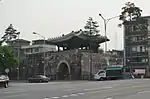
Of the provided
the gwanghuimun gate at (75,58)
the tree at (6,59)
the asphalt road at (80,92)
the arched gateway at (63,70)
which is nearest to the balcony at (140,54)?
the gwanghuimun gate at (75,58)

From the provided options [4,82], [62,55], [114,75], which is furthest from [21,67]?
[4,82]

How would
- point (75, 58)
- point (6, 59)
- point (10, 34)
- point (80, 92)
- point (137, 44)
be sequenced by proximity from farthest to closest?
point (10, 34) < point (137, 44) < point (75, 58) < point (6, 59) < point (80, 92)

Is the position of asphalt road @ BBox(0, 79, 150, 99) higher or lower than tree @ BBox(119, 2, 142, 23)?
lower

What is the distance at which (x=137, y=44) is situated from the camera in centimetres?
8644

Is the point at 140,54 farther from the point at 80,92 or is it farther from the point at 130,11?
the point at 80,92

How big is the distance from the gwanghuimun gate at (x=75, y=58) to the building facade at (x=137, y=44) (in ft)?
34.5

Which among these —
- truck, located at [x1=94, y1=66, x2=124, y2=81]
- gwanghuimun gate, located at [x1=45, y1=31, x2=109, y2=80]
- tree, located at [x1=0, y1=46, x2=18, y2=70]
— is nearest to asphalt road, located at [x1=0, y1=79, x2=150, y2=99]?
truck, located at [x1=94, y1=66, x2=124, y2=81]

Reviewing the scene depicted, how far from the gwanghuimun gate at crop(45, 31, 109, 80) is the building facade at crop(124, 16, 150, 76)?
10501 mm

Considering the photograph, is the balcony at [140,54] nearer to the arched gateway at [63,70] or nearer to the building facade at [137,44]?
the building facade at [137,44]

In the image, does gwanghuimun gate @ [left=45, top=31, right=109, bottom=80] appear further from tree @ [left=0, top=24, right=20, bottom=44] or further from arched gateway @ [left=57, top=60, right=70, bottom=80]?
tree @ [left=0, top=24, right=20, bottom=44]

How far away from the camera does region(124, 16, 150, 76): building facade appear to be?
84.3 meters

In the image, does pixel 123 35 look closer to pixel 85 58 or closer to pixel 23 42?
pixel 85 58

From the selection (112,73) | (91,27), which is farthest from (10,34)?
(112,73)

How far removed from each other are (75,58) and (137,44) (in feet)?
67.0
